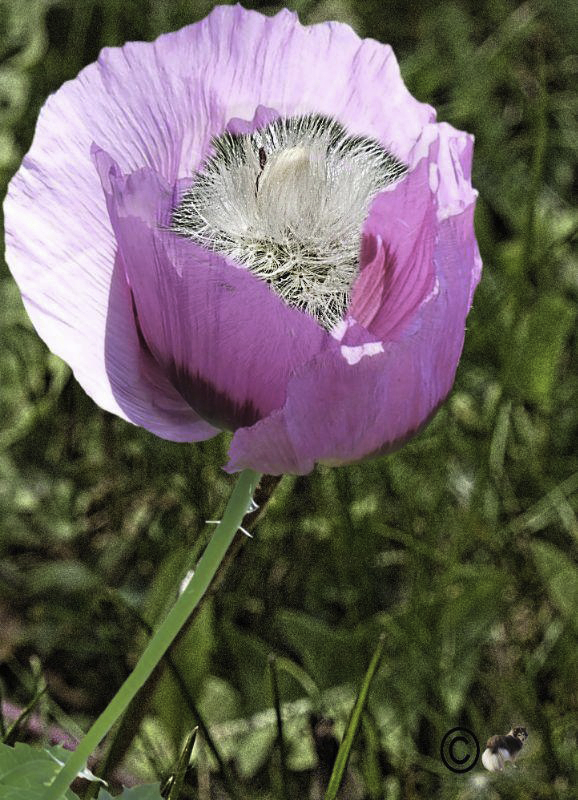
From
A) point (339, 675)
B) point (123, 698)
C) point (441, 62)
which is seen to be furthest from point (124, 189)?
point (441, 62)

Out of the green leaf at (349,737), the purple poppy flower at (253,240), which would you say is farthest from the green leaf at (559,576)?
the purple poppy flower at (253,240)

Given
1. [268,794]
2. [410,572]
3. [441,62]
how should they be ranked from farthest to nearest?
[441,62]
[410,572]
[268,794]

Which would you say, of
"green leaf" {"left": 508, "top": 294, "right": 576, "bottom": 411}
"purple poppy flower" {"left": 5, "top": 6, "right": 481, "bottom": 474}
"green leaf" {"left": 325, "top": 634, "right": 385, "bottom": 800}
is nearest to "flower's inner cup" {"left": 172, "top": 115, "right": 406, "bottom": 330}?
"purple poppy flower" {"left": 5, "top": 6, "right": 481, "bottom": 474}

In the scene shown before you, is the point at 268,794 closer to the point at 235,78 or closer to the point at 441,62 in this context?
the point at 235,78

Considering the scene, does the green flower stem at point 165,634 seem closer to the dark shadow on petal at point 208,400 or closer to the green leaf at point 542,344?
the dark shadow on petal at point 208,400

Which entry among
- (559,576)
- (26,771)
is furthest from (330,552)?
(26,771)

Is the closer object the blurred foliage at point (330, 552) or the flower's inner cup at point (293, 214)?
the flower's inner cup at point (293, 214)
